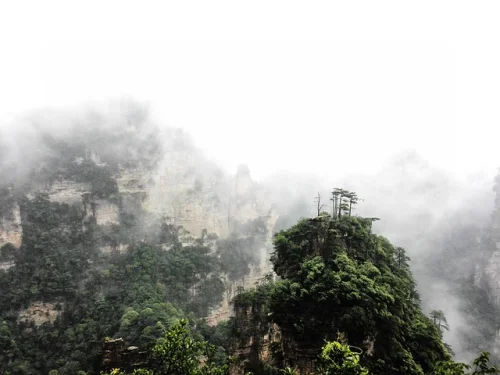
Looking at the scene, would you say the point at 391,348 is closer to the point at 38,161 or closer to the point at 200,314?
the point at 200,314

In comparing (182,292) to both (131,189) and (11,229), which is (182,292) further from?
(11,229)

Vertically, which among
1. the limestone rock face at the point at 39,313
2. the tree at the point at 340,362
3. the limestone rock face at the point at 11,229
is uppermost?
the limestone rock face at the point at 11,229

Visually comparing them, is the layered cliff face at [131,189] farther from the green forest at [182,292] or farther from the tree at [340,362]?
the tree at [340,362]

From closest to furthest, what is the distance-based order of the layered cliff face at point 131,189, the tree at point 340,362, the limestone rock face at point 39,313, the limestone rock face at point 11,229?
1. the tree at point 340,362
2. the limestone rock face at point 39,313
3. the limestone rock face at point 11,229
4. the layered cliff face at point 131,189

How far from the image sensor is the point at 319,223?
30172 millimetres

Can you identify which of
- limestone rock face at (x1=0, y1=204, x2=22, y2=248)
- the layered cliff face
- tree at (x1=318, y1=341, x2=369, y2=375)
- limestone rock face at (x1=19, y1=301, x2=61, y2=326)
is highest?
the layered cliff face

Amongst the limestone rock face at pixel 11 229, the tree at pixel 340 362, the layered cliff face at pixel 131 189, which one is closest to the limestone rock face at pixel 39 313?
the layered cliff face at pixel 131 189

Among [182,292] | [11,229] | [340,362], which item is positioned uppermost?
[11,229]

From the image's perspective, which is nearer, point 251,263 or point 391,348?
point 391,348

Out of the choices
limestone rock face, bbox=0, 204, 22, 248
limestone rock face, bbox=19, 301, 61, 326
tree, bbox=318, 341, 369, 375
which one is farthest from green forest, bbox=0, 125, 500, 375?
limestone rock face, bbox=0, 204, 22, 248

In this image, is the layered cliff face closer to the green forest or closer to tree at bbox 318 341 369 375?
the green forest

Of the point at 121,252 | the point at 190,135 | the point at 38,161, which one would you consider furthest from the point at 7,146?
the point at 190,135

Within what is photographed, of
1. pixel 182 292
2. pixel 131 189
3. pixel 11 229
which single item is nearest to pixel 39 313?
pixel 11 229

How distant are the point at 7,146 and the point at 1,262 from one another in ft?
91.6
